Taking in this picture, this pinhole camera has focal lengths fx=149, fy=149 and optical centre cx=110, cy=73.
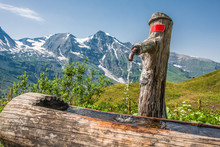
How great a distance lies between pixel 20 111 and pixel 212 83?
40.1m

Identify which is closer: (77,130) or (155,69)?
(77,130)

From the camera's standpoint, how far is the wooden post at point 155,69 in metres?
4.14

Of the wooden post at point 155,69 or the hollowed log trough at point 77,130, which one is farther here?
the wooden post at point 155,69

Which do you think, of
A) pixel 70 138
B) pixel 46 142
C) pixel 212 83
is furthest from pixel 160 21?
pixel 212 83

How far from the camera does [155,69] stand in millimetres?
4199

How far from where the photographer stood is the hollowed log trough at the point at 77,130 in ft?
6.53

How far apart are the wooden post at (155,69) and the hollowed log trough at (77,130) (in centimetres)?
59

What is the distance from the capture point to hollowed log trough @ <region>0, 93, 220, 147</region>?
6.53 ft

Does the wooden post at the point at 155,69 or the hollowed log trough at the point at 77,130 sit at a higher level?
the wooden post at the point at 155,69

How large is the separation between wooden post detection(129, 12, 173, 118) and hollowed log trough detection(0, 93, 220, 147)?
591 millimetres

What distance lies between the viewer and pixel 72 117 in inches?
101

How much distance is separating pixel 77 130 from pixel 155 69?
275 cm

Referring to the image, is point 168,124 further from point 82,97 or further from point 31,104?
point 82,97

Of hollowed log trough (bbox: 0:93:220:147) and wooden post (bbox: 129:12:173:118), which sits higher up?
wooden post (bbox: 129:12:173:118)
